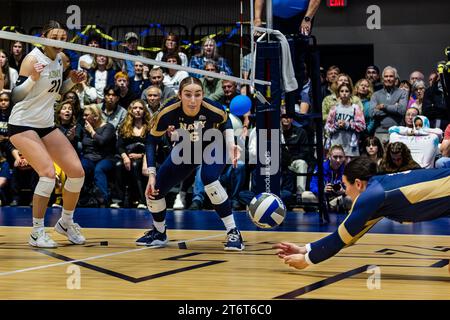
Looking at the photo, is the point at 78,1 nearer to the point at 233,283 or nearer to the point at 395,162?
the point at 395,162

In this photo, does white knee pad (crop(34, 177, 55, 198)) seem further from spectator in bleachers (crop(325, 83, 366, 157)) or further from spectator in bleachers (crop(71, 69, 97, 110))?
spectator in bleachers (crop(71, 69, 97, 110))

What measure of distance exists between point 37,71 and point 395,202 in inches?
152

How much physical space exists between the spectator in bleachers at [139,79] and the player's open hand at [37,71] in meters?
6.73

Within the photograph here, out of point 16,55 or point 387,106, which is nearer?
point 387,106

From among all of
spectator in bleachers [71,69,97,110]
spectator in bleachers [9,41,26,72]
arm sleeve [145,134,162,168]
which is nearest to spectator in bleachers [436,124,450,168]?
arm sleeve [145,134,162,168]

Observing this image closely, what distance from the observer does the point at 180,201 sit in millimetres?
13836

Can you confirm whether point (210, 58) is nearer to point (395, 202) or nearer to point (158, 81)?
point (158, 81)

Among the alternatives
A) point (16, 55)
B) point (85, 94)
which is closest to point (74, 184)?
point (85, 94)

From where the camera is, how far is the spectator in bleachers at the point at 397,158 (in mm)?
10070

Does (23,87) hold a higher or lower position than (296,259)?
higher

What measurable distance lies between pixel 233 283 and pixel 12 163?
30.4 feet

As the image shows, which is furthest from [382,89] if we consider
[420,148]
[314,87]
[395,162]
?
[395,162]

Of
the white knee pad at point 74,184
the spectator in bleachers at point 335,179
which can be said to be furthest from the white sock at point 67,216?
the spectator in bleachers at point 335,179

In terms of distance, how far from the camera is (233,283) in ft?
20.5
